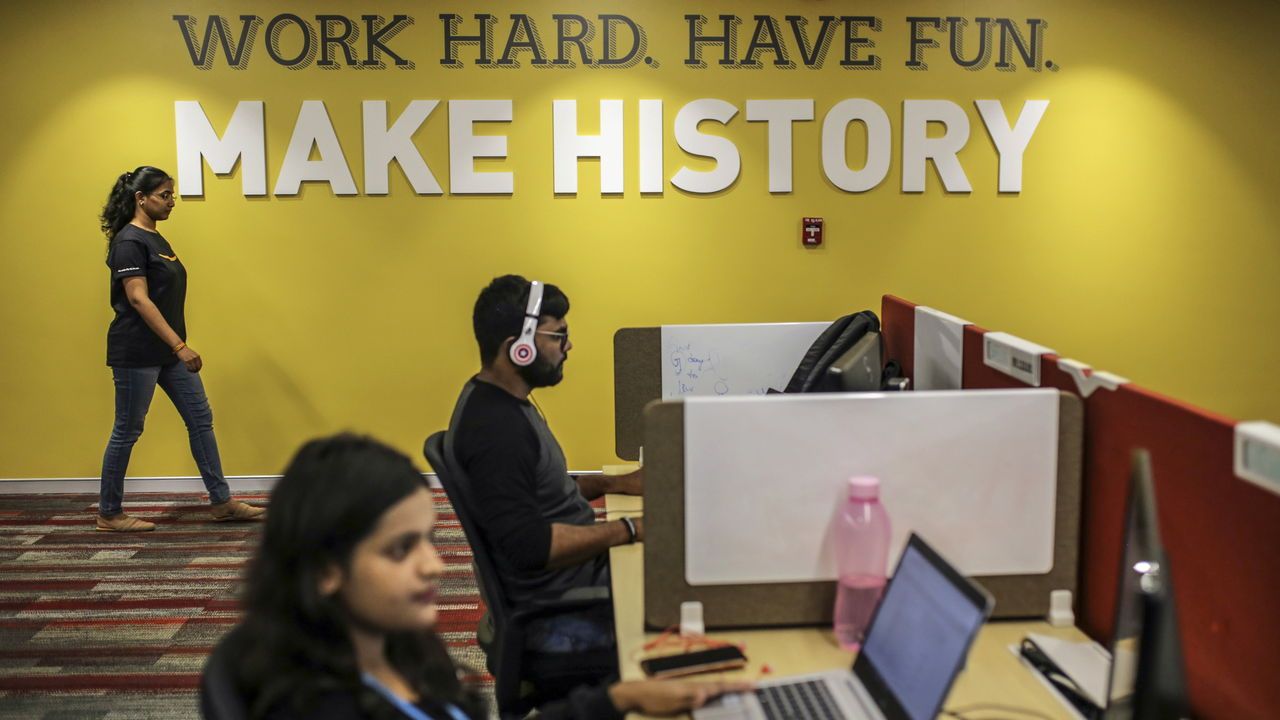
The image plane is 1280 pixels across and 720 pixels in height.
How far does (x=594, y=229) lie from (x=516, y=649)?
9.81ft

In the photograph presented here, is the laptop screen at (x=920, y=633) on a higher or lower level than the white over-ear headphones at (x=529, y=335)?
lower

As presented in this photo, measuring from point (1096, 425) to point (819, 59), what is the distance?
3.32 metres

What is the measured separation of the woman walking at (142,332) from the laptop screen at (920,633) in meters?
3.49

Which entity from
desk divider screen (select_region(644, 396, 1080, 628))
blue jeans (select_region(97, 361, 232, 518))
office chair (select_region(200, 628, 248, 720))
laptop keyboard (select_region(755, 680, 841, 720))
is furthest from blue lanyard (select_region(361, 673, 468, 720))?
blue jeans (select_region(97, 361, 232, 518))

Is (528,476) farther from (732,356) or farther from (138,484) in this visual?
(138,484)

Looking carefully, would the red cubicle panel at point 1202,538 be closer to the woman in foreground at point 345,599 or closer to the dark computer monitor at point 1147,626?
the dark computer monitor at point 1147,626

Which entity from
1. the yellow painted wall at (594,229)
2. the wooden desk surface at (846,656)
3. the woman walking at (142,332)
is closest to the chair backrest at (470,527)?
the wooden desk surface at (846,656)

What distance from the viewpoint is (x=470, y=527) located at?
2.15 m

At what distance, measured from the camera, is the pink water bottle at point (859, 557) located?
184 cm

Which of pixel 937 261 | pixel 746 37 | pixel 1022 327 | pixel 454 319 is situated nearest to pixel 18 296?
pixel 454 319

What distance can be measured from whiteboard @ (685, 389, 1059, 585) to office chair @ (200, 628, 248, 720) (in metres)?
0.87

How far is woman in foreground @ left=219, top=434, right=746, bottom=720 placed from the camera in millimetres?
1149

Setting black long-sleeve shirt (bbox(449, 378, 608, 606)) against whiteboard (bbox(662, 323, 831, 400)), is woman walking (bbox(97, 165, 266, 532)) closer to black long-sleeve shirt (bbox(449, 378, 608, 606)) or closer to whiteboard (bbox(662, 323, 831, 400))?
whiteboard (bbox(662, 323, 831, 400))

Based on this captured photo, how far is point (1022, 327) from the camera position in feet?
16.6
